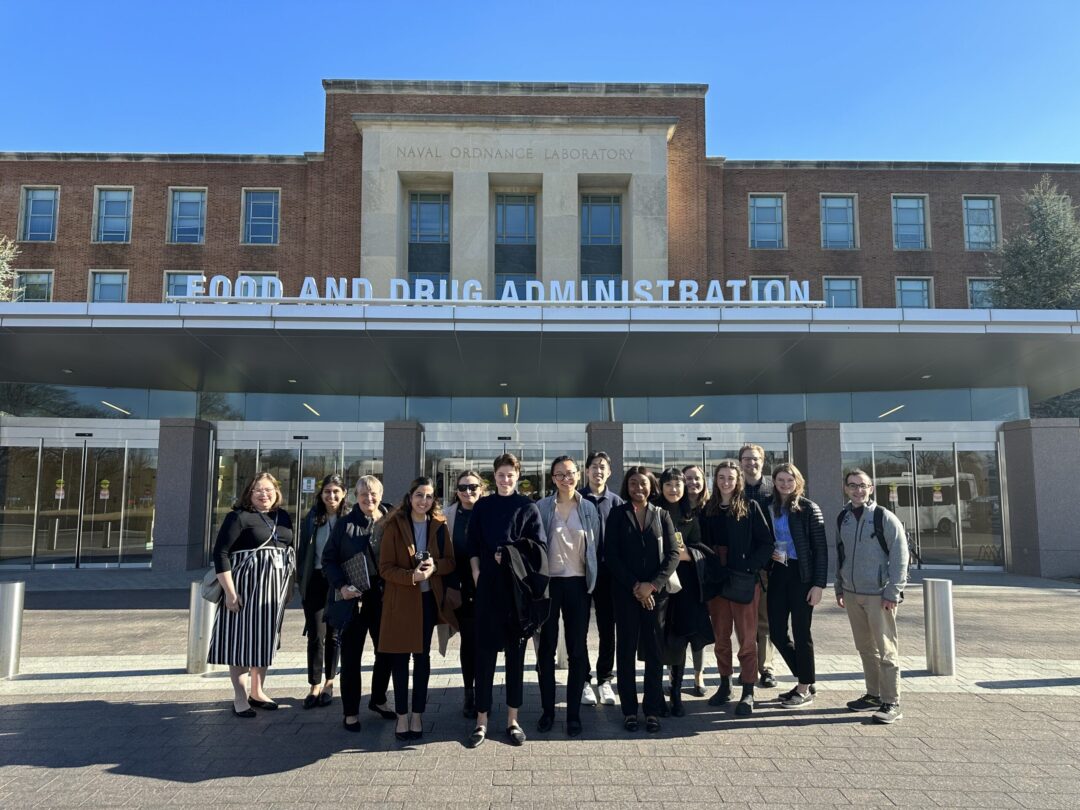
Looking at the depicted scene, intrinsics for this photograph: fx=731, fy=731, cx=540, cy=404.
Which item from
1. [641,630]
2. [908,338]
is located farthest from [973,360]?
[641,630]

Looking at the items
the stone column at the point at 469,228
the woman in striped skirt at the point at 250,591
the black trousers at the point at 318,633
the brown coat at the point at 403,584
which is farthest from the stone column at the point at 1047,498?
the stone column at the point at 469,228

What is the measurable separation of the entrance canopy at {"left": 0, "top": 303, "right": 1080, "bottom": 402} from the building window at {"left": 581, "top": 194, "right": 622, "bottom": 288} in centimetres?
1171

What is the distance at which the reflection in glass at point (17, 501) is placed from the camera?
56.8 feet

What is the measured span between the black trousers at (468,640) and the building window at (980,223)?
103 ft

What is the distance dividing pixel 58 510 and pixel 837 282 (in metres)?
27.8

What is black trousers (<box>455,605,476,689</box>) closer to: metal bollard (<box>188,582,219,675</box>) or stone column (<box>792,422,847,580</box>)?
metal bollard (<box>188,582,219,675</box>)

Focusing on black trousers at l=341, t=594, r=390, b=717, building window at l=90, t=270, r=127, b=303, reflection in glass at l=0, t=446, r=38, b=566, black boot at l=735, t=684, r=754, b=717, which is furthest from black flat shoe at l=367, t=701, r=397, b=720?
building window at l=90, t=270, r=127, b=303

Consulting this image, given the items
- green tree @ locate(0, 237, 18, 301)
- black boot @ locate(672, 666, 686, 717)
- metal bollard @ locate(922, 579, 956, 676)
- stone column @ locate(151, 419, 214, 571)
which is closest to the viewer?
black boot @ locate(672, 666, 686, 717)

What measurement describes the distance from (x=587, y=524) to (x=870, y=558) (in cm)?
233

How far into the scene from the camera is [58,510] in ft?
57.0

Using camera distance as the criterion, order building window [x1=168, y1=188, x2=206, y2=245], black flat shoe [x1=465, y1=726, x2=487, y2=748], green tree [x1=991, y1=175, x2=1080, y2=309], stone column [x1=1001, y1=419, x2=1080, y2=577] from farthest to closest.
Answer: building window [x1=168, y1=188, x2=206, y2=245]
green tree [x1=991, y1=175, x2=1080, y2=309]
stone column [x1=1001, y1=419, x2=1080, y2=577]
black flat shoe [x1=465, y1=726, x2=487, y2=748]

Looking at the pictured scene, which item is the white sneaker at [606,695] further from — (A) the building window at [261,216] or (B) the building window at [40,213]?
(B) the building window at [40,213]

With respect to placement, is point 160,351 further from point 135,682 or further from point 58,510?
point 135,682

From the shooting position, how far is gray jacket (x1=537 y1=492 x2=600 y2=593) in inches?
218
